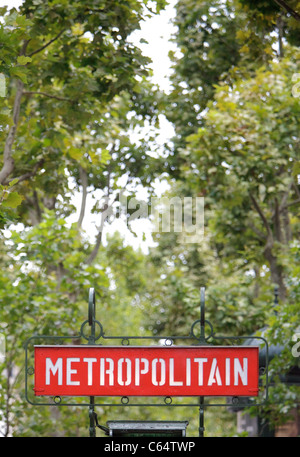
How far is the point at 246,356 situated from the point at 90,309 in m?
1.38

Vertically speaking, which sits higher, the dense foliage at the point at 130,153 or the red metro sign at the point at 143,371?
the dense foliage at the point at 130,153

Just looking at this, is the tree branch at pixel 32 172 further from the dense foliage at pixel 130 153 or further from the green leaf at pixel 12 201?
the green leaf at pixel 12 201

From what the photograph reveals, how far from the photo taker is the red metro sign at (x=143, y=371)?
6727 mm

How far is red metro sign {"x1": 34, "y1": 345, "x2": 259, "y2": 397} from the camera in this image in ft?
22.1

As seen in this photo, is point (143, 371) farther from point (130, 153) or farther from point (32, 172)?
point (130, 153)

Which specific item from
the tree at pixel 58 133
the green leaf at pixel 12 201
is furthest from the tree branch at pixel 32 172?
the green leaf at pixel 12 201

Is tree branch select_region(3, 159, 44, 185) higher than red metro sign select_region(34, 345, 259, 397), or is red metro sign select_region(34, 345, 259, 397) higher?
tree branch select_region(3, 159, 44, 185)

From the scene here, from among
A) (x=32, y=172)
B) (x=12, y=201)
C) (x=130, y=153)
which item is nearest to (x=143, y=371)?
(x=12, y=201)

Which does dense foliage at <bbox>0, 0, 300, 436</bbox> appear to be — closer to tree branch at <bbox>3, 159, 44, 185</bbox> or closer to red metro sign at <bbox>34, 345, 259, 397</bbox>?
tree branch at <bbox>3, 159, 44, 185</bbox>

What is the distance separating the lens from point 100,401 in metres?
16.4

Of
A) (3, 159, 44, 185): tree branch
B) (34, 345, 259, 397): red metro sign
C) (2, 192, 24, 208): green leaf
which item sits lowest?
(34, 345, 259, 397): red metro sign

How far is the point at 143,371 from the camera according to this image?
6.71 meters

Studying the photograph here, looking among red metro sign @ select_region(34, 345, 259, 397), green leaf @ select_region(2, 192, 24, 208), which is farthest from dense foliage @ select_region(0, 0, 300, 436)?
red metro sign @ select_region(34, 345, 259, 397)
